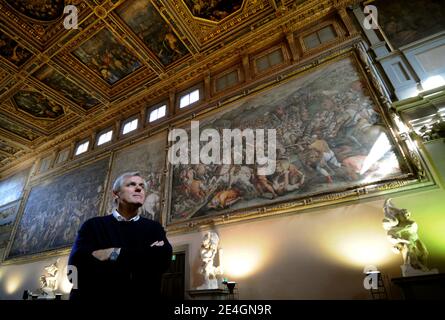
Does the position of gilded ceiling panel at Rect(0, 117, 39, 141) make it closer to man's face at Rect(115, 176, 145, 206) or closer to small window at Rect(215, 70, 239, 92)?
small window at Rect(215, 70, 239, 92)

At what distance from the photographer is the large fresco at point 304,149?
6.57m

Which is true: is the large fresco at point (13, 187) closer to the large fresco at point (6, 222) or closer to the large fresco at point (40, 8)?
the large fresco at point (6, 222)

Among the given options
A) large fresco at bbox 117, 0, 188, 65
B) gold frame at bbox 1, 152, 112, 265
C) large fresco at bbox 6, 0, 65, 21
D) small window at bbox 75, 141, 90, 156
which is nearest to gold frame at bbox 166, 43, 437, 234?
large fresco at bbox 117, 0, 188, 65

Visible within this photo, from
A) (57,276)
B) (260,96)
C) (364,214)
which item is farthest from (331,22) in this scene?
(57,276)

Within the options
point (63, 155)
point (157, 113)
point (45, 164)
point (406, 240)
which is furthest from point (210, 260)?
point (45, 164)

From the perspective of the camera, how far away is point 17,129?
15375 millimetres

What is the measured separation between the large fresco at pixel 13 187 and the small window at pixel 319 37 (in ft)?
60.6

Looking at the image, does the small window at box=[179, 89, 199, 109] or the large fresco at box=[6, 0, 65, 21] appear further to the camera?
the small window at box=[179, 89, 199, 109]

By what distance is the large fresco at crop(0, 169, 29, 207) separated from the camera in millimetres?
16272

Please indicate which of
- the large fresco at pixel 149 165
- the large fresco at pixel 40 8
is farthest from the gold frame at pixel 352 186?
the large fresco at pixel 40 8

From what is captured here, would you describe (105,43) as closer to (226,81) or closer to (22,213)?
(226,81)

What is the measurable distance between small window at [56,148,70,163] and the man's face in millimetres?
15492

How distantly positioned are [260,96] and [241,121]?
1.21 m

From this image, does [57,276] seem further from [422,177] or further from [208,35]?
[422,177]
